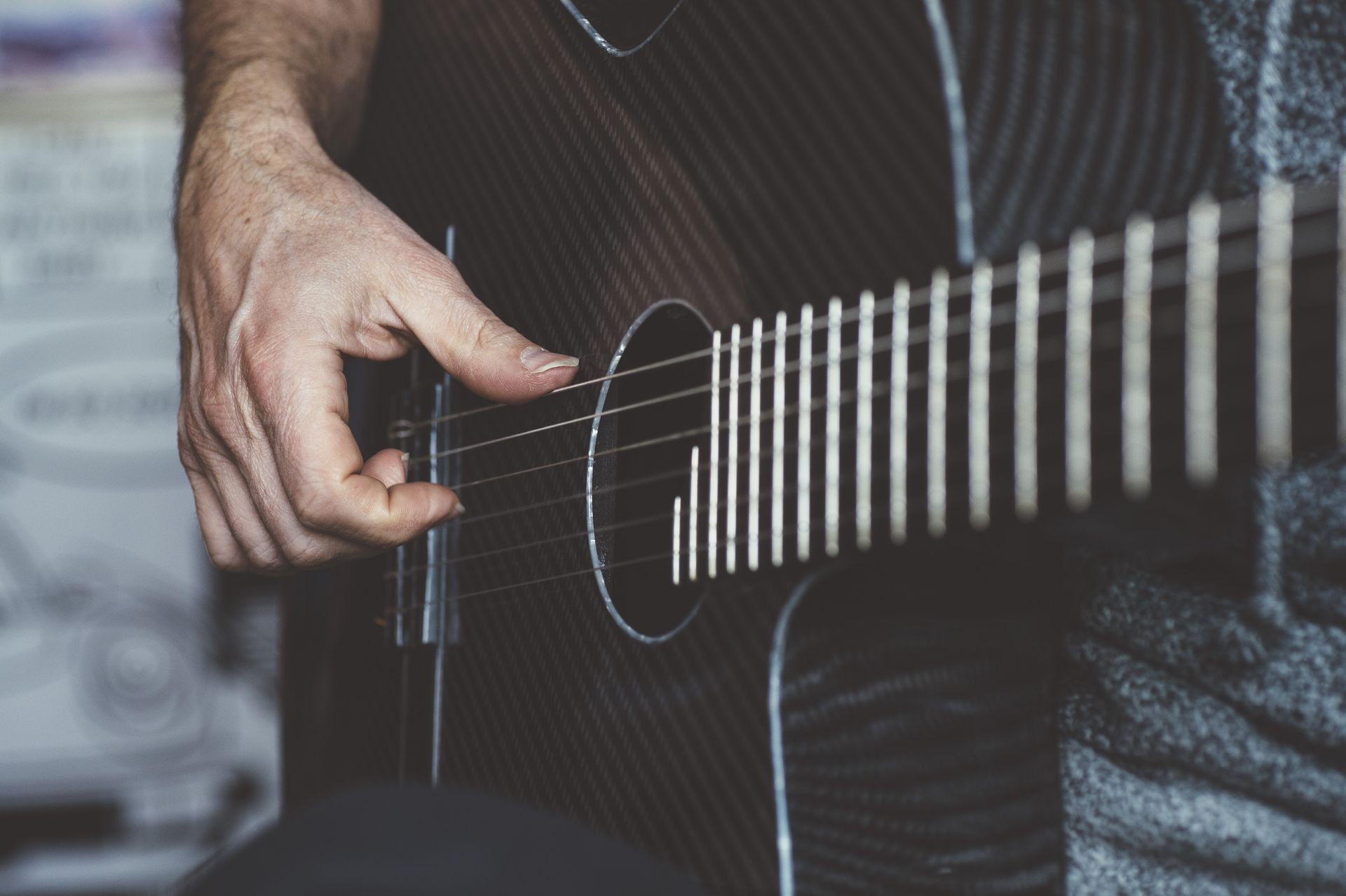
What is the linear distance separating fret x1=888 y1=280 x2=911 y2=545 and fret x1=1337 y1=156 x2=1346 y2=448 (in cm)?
19

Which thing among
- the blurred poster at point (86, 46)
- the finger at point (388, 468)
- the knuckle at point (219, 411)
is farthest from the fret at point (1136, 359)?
the blurred poster at point (86, 46)

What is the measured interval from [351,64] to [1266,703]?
100 centimetres

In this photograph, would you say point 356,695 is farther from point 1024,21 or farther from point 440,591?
point 1024,21

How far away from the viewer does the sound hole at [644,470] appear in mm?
687

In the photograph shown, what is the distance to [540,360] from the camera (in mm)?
711

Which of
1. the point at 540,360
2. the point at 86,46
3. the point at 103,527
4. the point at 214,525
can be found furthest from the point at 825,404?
the point at 86,46

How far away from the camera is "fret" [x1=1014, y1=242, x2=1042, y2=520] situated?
0.47 meters

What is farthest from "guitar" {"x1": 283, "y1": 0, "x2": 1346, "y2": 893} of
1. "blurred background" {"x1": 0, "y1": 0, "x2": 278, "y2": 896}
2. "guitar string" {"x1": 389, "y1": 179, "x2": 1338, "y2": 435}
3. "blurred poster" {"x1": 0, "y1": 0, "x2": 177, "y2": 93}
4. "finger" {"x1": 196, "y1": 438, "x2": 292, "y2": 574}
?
"blurred poster" {"x1": 0, "y1": 0, "x2": 177, "y2": 93}

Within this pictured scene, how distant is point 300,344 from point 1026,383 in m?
0.53

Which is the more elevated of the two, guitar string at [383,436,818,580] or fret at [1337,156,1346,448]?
fret at [1337,156,1346,448]

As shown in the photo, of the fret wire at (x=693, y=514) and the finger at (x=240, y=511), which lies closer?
the fret wire at (x=693, y=514)

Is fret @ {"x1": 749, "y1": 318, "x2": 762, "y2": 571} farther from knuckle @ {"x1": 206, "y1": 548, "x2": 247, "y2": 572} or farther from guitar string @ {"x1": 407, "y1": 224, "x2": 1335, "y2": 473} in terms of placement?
knuckle @ {"x1": 206, "y1": 548, "x2": 247, "y2": 572}

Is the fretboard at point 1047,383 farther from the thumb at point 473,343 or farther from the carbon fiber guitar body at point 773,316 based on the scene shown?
the thumb at point 473,343

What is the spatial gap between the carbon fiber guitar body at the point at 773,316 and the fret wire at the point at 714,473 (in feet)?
0.11
